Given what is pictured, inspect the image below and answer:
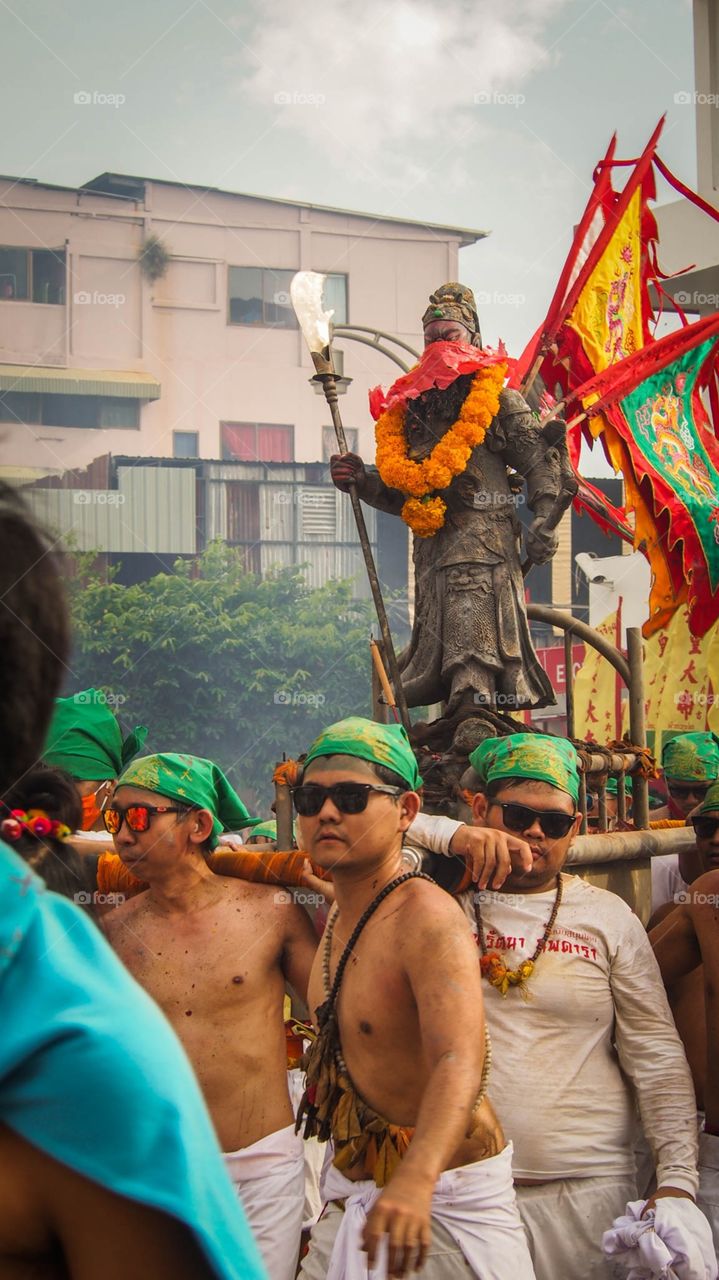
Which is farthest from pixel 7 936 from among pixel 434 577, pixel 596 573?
pixel 596 573

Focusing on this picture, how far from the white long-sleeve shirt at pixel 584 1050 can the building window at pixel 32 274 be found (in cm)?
2620

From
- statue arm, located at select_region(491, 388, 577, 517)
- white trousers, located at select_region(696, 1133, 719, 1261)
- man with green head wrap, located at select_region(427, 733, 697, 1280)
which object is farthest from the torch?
white trousers, located at select_region(696, 1133, 719, 1261)

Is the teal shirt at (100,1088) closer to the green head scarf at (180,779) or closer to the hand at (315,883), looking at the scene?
the hand at (315,883)

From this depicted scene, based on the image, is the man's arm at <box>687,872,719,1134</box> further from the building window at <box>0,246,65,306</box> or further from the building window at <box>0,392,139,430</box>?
the building window at <box>0,246,65,306</box>

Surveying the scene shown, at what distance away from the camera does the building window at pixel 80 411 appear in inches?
1108

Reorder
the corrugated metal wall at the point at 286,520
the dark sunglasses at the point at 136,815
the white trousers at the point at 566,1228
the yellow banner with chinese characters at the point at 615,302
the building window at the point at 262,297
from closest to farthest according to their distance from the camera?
the white trousers at the point at 566,1228, the dark sunglasses at the point at 136,815, the yellow banner with chinese characters at the point at 615,302, the corrugated metal wall at the point at 286,520, the building window at the point at 262,297

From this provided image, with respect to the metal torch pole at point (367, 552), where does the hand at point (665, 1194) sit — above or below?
below

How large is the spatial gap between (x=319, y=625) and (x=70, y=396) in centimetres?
729

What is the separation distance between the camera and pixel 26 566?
1.28m

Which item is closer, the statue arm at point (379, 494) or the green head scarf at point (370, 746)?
the green head scarf at point (370, 746)

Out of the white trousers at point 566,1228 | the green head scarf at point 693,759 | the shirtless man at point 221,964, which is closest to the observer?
the white trousers at point 566,1228

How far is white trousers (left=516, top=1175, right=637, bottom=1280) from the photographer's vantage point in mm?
3557

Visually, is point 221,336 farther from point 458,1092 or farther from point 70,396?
point 458,1092

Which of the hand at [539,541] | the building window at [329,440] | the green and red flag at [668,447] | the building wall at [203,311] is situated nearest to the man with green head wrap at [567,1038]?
the hand at [539,541]
